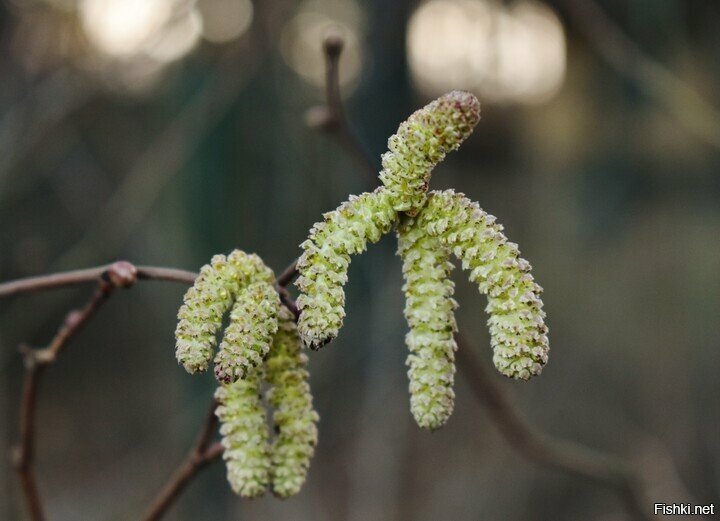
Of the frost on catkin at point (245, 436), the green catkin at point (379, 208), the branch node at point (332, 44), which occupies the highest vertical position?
the branch node at point (332, 44)

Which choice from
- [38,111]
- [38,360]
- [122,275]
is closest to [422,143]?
[122,275]

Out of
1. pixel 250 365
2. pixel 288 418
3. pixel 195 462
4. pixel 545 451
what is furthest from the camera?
pixel 545 451

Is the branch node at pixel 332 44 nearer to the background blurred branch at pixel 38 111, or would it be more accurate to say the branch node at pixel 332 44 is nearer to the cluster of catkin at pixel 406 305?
the cluster of catkin at pixel 406 305

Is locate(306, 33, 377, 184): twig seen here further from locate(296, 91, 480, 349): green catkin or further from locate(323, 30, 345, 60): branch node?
locate(296, 91, 480, 349): green catkin

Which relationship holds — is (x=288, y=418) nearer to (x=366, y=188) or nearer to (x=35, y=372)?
(x=35, y=372)

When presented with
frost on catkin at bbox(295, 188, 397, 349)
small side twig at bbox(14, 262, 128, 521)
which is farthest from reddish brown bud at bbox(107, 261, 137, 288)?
frost on catkin at bbox(295, 188, 397, 349)

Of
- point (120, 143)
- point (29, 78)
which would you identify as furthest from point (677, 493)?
point (120, 143)

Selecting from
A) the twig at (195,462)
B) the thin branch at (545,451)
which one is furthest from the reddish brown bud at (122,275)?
the thin branch at (545,451)
